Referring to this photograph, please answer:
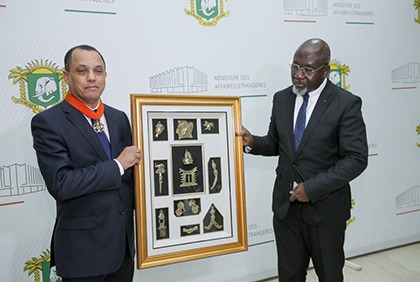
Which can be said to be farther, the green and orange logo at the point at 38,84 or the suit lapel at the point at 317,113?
the green and orange logo at the point at 38,84

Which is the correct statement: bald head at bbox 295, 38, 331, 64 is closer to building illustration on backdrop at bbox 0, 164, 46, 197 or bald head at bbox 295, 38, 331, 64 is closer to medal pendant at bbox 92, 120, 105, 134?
medal pendant at bbox 92, 120, 105, 134

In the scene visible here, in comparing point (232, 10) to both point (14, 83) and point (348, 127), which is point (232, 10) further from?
point (14, 83)

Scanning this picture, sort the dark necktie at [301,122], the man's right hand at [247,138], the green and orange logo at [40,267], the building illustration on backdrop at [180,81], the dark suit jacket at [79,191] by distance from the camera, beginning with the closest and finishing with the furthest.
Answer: the dark suit jacket at [79,191] < the dark necktie at [301,122] < the man's right hand at [247,138] < the green and orange logo at [40,267] < the building illustration on backdrop at [180,81]

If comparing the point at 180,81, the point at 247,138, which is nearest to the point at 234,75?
the point at 180,81

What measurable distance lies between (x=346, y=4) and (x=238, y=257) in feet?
7.08

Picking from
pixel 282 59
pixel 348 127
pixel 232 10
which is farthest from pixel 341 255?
pixel 232 10

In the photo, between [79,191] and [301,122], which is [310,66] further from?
[79,191]

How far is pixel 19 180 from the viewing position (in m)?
2.05

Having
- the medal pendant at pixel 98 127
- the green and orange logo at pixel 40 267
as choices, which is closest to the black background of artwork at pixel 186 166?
the medal pendant at pixel 98 127

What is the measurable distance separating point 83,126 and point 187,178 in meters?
0.54

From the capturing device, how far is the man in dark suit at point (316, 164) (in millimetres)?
1725

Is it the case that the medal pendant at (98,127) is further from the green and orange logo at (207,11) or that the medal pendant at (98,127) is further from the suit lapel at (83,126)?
the green and orange logo at (207,11)

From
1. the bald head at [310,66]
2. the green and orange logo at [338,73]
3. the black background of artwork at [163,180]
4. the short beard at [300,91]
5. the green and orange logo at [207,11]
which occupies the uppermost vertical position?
the green and orange logo at [207,11]

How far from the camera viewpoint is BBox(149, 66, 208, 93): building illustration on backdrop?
236 cm
